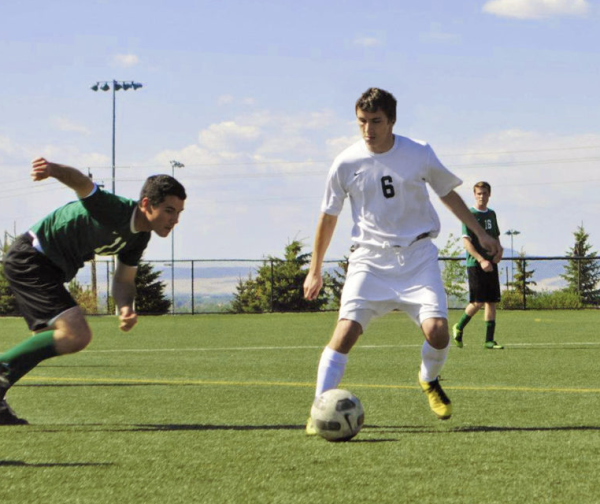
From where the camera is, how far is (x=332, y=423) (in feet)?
17.6

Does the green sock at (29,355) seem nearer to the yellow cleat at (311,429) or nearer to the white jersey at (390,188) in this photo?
the yellow cleat at (311,429)

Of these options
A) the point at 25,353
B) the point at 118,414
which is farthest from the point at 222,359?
the point at 25,353

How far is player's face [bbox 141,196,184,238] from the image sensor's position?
5.73 m

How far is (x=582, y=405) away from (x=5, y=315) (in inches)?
1175

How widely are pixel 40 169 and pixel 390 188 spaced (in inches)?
82.7

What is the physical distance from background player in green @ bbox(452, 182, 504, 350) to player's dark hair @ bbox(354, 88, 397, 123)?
20.6ft

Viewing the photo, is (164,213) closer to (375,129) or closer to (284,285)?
(375,129)

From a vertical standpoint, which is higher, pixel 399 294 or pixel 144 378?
pixel 399 294

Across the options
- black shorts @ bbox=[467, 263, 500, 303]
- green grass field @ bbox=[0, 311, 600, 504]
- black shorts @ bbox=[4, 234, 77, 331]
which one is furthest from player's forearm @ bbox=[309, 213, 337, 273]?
black shorts @ bbox=[467, 263, 500, 303]

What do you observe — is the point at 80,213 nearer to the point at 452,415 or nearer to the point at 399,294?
the point at 399,294

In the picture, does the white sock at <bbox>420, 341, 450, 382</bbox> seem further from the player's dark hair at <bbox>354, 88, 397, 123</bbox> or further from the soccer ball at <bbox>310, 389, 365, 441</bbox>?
the player's dark hair at <bbox>354, 88, 397, 123</bbox>

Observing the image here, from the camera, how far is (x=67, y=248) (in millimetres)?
6109

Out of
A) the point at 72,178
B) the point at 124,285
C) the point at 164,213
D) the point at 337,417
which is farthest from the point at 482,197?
the point at 72,178

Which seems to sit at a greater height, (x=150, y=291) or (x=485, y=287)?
(x=485, y=287)
